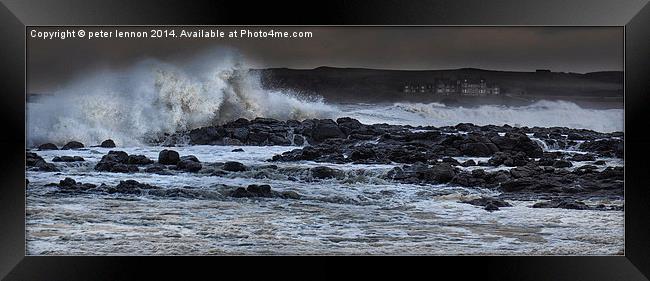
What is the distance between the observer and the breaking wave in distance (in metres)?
5.79

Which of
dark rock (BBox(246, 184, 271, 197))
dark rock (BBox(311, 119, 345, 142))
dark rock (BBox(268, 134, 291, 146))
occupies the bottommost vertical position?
dark rock (BBox(246, 184, 271, 197))

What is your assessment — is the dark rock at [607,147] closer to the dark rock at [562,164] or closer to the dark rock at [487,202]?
the dark rock at [562,164]

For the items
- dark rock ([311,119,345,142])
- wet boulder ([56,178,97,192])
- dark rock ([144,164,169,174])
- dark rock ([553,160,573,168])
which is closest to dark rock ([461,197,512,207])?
dark rock ([553,160,573,168])

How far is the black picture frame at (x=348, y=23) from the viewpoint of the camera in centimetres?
567

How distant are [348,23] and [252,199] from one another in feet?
5.65

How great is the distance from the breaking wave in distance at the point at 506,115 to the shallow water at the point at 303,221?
0.42 metres

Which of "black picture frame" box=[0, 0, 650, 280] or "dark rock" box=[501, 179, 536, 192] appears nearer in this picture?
"black picture frame" box=[0, 0, 650, 280]

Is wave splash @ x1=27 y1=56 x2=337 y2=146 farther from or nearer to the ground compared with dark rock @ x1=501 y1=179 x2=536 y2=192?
farther from the ground

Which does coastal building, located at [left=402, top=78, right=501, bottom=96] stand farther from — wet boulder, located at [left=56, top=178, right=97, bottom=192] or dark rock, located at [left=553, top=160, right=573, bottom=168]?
wet boulder, located at [left=56, top=178, right=97, bottom=192]

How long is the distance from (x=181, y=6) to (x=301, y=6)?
40.0 inches

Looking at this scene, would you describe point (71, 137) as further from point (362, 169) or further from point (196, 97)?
point (362, 169)

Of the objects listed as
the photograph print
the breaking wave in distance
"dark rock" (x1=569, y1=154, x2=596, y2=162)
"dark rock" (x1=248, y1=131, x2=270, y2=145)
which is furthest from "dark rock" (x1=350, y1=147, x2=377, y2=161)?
"dark rock" (x1=569, y1=154, x2=596, y2=162)

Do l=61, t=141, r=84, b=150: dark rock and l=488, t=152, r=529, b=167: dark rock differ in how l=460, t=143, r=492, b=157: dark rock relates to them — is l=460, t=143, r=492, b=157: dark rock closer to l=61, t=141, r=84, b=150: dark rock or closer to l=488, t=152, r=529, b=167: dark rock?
l=488, t=152, r=529, b=167: dark rock

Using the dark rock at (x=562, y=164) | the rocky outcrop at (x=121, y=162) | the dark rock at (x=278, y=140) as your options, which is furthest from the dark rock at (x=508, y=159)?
the rocky outcrop at (x=121, y=162)
